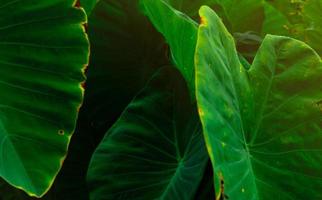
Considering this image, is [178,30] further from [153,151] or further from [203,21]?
[153,151]

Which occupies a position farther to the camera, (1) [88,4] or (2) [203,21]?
(1) [88,4]

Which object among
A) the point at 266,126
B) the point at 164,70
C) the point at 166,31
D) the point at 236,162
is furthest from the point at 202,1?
the point at 236,162

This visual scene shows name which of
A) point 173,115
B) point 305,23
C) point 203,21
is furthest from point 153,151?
Answer: point 305,23

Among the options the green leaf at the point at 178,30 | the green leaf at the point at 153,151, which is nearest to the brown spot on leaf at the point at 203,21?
the green leaf at the point at 178,30

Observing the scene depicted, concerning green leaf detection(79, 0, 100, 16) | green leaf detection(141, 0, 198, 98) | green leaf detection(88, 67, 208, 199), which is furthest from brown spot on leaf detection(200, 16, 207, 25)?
green leaf detection(79, 0, 100, 16)

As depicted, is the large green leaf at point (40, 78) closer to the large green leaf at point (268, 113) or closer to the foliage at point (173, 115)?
the foliage at point (173, 115)

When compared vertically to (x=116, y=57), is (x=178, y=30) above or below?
above

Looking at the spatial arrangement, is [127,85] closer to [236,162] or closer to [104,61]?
[104,61]
